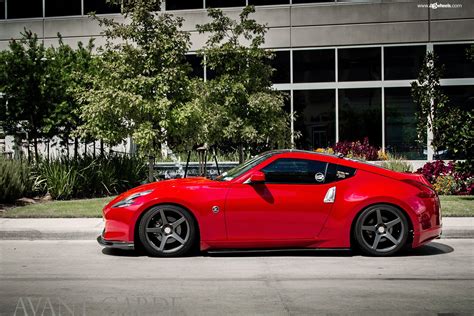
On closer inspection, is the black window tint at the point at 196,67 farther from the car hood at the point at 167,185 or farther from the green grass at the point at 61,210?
the car hood at the point at 167,185

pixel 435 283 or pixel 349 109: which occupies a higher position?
pixel 349 109

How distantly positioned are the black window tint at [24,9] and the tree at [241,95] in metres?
12.1

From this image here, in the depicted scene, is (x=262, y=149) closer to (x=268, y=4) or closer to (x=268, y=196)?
(x=268, y=4)

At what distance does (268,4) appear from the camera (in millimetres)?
26391

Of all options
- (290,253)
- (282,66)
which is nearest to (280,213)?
(290,253)

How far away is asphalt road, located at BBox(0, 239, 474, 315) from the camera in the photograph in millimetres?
6406

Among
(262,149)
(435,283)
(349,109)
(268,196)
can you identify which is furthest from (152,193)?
(349,109)

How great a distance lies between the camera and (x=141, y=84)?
14.9 metres

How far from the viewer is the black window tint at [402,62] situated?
82.9 feet

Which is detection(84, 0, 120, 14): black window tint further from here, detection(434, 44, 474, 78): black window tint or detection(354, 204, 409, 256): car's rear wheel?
detection(354, 204, 409, 256): car's rear wheel

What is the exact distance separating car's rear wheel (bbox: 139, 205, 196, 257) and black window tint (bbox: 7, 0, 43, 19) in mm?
21038

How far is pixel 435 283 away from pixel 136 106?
8795 millimetres

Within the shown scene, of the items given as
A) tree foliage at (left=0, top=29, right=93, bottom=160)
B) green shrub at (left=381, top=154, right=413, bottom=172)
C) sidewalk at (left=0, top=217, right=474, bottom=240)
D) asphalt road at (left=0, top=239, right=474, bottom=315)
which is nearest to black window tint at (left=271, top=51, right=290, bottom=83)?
green shrub at (left=381, top=154, right=413, bottom=172)

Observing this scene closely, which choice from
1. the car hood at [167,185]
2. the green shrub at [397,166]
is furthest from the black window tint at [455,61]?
the car hood at [167,185]
